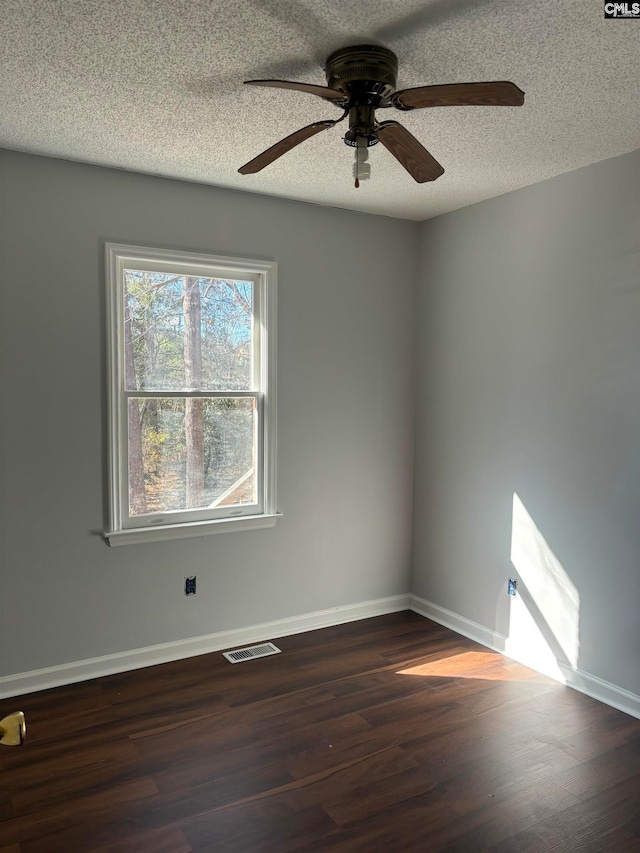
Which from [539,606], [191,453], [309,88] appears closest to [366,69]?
[309,88]

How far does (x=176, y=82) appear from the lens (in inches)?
88.7

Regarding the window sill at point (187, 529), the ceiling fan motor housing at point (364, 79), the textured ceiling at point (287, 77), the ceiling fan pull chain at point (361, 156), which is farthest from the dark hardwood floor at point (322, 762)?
the textured ceiling at point (287, 77)

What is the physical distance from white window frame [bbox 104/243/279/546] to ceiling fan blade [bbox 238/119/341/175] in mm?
1144

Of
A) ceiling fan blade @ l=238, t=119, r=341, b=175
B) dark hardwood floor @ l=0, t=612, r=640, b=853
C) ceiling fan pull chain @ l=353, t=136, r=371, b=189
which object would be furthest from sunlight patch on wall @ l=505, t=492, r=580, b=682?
ceiling fan blade @ l=238, t=119, r=341, b=175

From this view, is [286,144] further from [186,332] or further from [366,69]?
[186,332]

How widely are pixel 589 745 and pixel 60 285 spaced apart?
10.3ft

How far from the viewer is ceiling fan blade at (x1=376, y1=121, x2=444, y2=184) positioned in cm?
206

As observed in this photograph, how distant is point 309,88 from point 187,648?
2.86 m

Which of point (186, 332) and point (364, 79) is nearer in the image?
point (364, 79)

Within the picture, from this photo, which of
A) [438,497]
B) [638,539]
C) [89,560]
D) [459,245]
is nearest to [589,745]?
[638,539]

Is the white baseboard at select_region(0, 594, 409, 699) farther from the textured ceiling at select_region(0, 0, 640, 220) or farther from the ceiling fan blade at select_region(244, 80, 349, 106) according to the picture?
the ceiling fan blade at select_region(244, 80, 349, 106)

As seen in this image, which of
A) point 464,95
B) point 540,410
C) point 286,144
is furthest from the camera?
point 540,410

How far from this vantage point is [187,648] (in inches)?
139

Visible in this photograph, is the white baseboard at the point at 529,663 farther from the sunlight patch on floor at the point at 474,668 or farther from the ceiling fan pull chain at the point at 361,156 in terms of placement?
the ceiling fan pull chain at the point at 361,156
